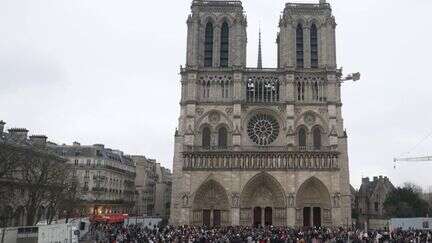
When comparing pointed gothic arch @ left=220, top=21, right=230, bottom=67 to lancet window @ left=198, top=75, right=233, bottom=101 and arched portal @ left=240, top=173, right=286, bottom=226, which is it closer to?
lancet window @ left=198, top=75, right=233, bottom=101

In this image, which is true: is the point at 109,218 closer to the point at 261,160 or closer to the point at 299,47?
the point at 261,160

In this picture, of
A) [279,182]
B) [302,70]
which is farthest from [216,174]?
[302,70]

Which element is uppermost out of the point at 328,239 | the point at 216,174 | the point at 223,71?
the point at 223,71

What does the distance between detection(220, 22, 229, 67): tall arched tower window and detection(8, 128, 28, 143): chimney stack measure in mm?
22384

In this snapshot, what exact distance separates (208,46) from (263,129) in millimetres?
11469

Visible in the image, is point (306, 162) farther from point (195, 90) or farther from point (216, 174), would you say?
point (195, 90)

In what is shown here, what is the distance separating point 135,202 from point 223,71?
1229 inches

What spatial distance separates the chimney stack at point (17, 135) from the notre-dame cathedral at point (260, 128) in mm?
15775

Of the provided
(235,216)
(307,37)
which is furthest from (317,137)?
(235,216)

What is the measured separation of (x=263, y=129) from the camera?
189ft

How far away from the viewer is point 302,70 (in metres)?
58.1

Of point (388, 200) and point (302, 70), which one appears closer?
point (302, 70)

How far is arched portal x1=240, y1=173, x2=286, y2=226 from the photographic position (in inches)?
2157

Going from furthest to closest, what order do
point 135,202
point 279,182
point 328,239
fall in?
point 135,202 < point 279,182 < point 328,239
